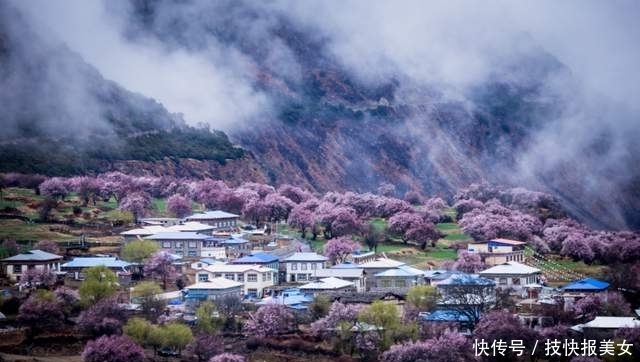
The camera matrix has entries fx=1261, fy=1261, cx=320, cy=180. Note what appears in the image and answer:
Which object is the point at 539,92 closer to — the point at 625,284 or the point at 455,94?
the point at 455,94

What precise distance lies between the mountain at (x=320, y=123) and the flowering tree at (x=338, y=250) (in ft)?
86.6

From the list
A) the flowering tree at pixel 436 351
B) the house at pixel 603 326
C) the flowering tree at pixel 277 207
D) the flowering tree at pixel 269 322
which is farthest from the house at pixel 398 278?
the flowering tree at pixel 277 207

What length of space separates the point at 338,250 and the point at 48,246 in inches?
511

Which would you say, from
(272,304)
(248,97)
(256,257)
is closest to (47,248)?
(256,257)

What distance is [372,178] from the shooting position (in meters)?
111

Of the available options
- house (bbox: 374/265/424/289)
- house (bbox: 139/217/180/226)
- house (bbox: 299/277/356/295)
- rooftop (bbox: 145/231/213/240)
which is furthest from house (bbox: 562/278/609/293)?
house (bbox: 139/217/180/226)

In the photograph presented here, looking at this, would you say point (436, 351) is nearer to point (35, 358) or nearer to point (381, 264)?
point (35, 358)

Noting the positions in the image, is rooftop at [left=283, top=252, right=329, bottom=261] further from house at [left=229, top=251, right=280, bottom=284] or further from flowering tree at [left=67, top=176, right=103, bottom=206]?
flowering tree at [left=67, top=176, right=103, bottom=206]

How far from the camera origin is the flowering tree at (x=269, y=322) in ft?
143

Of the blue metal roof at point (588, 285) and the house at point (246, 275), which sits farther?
the house at point (246, 275)

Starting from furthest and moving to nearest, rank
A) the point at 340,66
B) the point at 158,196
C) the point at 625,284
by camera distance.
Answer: the point at 340,66 → the point at 158,196 → the point at 625,284

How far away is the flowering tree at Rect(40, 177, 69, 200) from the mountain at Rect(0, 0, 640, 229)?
485 inches

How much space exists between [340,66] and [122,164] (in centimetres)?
4813

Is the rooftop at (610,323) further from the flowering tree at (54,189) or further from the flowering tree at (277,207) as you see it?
the flowering tree at (54,189)
